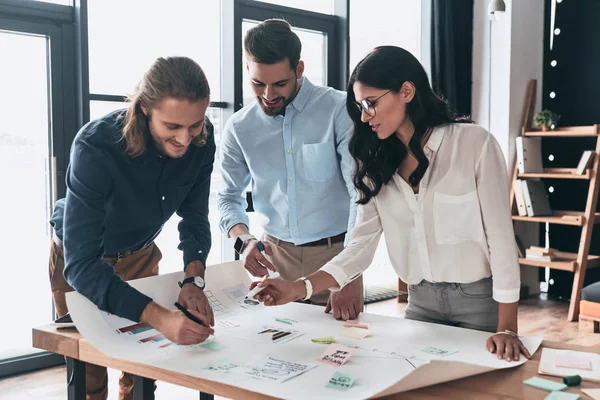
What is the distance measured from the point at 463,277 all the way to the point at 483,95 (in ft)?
13.6

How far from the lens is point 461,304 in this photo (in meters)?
1.74

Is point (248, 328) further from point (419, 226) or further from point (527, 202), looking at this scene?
point (527, 202)

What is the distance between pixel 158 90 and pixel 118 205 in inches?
13.8

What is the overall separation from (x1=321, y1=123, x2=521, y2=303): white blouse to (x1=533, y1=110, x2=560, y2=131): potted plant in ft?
12.6

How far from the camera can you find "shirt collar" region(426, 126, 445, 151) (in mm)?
1716

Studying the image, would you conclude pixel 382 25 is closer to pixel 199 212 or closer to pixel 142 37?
pixel 142 37

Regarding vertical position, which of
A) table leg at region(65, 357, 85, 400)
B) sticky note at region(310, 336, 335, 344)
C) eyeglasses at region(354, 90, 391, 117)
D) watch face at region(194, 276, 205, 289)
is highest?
eyeglasses at region(354, 90, 391, 117)

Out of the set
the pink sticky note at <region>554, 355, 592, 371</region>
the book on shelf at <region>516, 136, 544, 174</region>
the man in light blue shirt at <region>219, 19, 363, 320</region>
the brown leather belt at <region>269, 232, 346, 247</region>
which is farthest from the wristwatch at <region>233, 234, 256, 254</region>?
the book on shelf at <region>516, 136, 544, 174</region>

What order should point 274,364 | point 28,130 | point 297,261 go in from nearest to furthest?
1. point 274,364
2. point 297,261
3. point 28,130

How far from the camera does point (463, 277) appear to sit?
171cm

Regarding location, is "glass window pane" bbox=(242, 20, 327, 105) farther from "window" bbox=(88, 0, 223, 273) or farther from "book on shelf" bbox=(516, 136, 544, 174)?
"book on shelf" bbox=(516, 136, 544, 174)

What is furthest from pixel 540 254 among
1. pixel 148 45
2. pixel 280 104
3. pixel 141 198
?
pixel 141 198

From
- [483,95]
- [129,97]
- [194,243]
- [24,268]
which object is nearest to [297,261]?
[194,243]

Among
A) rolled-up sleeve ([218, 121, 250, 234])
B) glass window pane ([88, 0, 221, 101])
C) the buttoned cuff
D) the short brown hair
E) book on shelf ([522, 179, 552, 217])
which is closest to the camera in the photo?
the buttoned cuff
